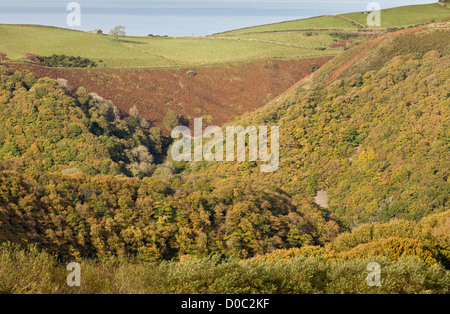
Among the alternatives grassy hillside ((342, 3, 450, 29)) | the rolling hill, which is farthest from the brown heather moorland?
grassy hillside ((342, 3, 450, 29))

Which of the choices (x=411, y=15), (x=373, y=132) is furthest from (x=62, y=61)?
(x=411, y=15)

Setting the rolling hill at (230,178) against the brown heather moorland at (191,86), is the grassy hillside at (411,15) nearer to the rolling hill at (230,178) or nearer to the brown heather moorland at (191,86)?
the rolling hill at (230,178)

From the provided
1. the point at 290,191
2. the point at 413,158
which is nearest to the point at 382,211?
the point at 413,158

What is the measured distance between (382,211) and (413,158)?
736 centimetres

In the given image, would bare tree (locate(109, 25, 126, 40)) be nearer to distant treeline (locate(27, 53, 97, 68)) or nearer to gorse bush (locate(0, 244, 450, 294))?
distant treeline (locate(27, 53, 97, 68))

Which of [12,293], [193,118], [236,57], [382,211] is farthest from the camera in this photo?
[236,57]

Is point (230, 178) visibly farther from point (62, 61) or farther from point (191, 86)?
point (62, 61)

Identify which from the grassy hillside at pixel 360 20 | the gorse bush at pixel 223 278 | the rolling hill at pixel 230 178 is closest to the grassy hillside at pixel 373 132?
the rolling hill at pixel 230 178

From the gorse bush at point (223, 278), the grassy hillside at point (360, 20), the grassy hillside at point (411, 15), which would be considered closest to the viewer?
the gorse bush at point (223, 278)

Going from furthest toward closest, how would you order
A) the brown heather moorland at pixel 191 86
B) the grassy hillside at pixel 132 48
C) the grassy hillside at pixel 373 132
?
the grassy hillside at pixel 132 48 < the brown heather moorland at pixel 191 86 < the grassy hillside at pixel 373 132

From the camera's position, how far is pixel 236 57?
99.1m

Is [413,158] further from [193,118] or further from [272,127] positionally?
[193,118]
